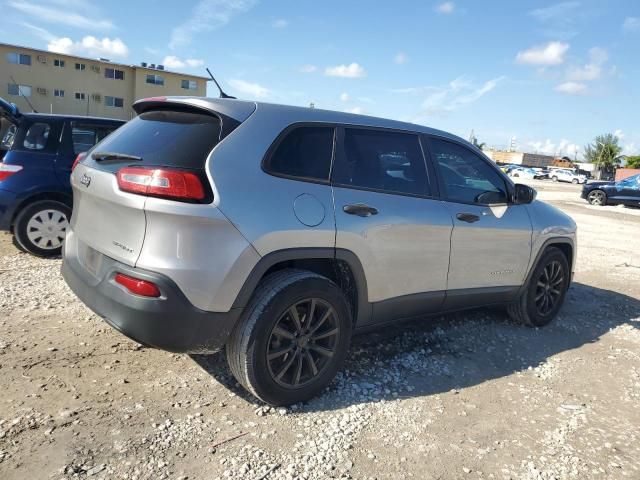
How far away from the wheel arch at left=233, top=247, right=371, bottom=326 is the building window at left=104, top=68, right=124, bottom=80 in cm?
5141

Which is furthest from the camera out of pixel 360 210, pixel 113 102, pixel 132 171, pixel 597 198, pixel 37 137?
pixel 113 102

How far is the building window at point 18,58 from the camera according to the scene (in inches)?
1698

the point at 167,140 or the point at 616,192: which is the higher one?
the point at 616,192

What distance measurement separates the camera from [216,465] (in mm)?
2504

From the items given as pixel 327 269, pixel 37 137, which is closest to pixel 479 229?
pixel 327 269

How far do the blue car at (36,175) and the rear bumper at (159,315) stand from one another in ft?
11.4

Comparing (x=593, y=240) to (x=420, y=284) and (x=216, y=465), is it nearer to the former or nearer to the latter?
(x=420, y=284)

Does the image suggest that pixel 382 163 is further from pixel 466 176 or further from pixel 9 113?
pixel 9 113

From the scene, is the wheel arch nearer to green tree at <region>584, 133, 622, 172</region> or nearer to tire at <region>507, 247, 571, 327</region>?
tire at <region>507, 247, 571, 327</region>

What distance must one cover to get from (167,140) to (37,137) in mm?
3797

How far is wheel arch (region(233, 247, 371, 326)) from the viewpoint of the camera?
9.18 feet

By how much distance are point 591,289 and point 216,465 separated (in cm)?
584

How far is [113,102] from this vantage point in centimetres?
4853

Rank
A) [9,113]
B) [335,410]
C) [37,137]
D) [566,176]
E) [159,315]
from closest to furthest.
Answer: [159,315], [335,410], [9,113], [37,137], [566,176]
